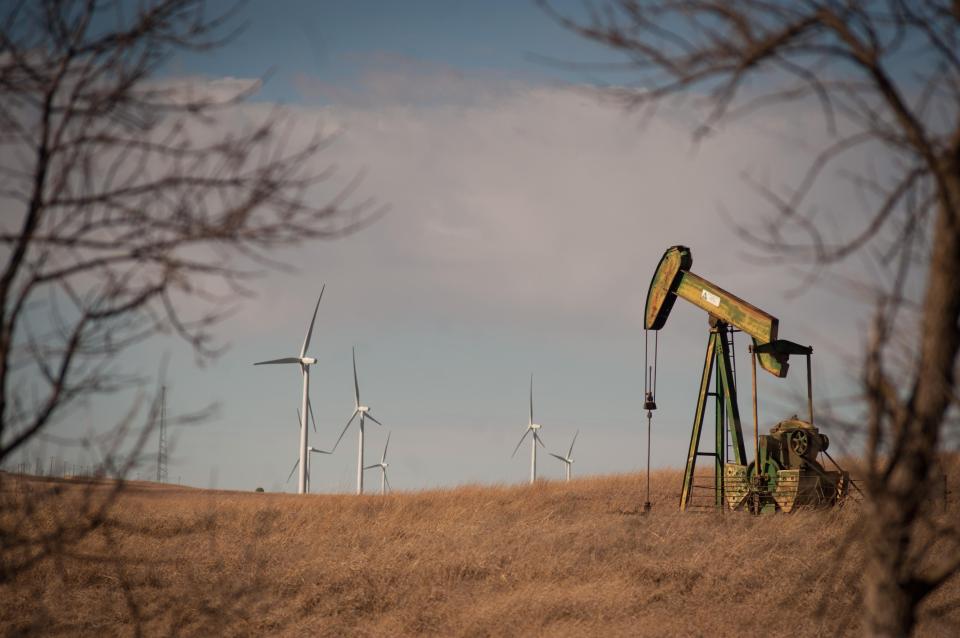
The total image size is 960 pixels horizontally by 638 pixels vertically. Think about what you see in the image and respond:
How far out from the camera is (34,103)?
4742mm

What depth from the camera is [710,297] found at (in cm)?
1684

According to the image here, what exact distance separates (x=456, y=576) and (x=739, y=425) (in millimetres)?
6989

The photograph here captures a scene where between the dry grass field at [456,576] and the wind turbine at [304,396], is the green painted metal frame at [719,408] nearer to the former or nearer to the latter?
the dry grass field at [456,576]

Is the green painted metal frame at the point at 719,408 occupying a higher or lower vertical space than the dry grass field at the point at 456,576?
higher

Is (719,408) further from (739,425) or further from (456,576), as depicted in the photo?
(456,576)

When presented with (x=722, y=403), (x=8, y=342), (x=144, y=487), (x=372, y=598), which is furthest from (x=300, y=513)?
(x=8, y=342)

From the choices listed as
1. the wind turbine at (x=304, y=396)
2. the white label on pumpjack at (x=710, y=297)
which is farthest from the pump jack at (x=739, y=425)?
the wind turbine at (x=304, y=396)

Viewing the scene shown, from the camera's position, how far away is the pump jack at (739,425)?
1609cm

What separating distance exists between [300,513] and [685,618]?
840 cm

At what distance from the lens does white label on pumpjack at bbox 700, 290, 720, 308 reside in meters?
16.7

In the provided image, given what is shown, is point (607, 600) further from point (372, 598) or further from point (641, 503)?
point (641, 503)

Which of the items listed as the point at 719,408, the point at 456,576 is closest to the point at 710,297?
the point at 719,408

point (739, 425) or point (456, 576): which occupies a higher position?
point (739, 425)

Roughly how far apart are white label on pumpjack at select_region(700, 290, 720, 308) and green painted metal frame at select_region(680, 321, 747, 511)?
0.48m
